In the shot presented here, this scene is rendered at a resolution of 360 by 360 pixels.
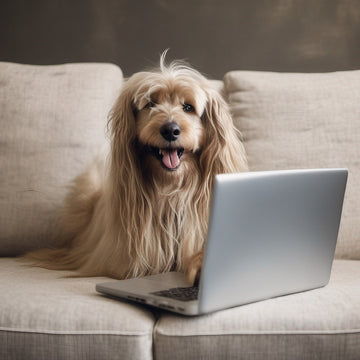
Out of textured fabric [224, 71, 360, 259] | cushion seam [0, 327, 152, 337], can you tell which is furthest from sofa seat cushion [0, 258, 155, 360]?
textured fabric [224, 71, 360, 259]

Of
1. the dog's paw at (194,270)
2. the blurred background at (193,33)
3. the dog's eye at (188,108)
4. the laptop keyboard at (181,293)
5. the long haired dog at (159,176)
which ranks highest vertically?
the blurred background at (193,33)

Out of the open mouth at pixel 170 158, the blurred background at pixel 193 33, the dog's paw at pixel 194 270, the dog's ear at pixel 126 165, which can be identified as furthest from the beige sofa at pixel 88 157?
the blurred background at pixel 193 33

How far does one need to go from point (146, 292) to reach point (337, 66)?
1.82m

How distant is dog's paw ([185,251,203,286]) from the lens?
149 centimetres

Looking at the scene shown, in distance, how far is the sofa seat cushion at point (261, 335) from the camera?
127 centimetres

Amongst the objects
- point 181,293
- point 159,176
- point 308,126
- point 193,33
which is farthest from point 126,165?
point 193,33

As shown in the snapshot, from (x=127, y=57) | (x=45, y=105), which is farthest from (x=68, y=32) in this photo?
(x=45, y=105)

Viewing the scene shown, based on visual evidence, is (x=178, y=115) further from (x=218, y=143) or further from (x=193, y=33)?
(x=193, y=33)

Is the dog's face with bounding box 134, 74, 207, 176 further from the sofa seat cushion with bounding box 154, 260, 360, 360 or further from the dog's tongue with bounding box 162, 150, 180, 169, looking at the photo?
the sofa seat cushion with bounding box 154, 260, 360, 360

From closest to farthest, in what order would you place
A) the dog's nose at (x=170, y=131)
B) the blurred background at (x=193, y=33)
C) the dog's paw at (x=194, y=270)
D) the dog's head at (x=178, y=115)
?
the dog's paw at (x=194, y=270) < the dog's nose at (x=170, y=131) < the dog's head at (x=178, y=115) < the blurred background at (x=193, y=33)

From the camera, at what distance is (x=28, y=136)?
2133 millimetres

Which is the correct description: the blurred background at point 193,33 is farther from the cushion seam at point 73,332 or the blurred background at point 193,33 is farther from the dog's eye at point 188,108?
the cushion seam at point 73,332

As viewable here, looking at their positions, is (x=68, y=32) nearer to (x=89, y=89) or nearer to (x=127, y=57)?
(x=127, y=57)

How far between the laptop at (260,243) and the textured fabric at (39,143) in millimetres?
732
